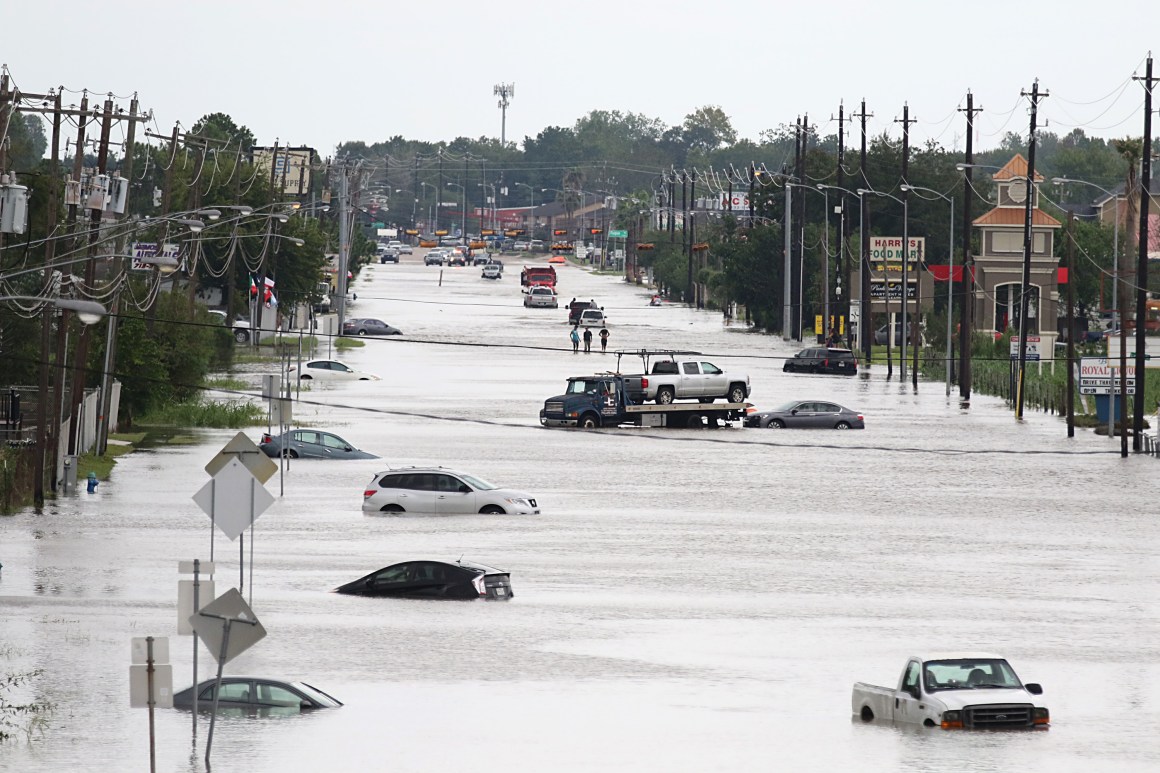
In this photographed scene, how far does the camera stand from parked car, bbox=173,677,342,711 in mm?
22938

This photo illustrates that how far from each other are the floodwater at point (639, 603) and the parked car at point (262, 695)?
470 mm

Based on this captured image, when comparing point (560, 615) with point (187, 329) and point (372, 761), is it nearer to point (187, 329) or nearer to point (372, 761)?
point (372, 761)

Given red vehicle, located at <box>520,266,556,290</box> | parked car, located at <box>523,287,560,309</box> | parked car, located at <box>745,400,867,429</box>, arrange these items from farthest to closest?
red vehicle, located at <box>520,266,556,290</box>, parked car, located at <box>523,287,560,309</box>, parked car, located at <box>745,400,867,429</box>

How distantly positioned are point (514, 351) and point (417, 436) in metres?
38.8

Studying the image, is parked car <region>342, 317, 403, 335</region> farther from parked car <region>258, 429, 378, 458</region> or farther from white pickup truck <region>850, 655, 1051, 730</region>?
white pickup truck <region>850, 655, 1051, 730</region>

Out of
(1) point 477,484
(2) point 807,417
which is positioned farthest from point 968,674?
(2) point 807,417

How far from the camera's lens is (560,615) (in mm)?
31188

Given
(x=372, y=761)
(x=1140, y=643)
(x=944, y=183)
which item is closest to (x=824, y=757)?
(x=372, y=761)

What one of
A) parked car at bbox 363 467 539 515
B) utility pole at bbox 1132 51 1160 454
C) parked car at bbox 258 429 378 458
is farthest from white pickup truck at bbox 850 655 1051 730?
utility pole at bbox 1132 51 1160 454

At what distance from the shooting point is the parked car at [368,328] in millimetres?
110650

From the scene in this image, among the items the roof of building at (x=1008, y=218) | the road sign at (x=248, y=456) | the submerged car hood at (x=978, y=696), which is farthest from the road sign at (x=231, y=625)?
the roof of building at (x=1008, y=218)

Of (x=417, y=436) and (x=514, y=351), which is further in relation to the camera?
(x=514, y=351)

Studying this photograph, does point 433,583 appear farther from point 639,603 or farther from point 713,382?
point 713,382

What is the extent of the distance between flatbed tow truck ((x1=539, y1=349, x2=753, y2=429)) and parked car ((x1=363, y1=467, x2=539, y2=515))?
836 inches
